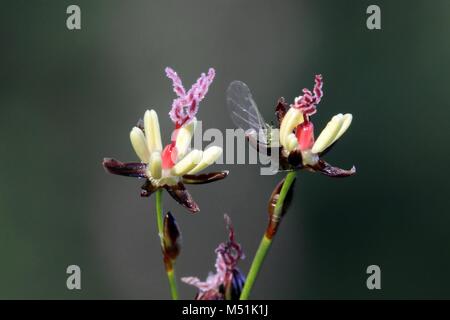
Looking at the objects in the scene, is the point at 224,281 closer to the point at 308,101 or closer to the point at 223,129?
the point at 308,101

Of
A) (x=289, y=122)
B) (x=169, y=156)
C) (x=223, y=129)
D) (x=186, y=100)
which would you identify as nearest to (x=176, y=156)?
(x=169, y=156)

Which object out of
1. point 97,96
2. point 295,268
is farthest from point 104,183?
point 295,268

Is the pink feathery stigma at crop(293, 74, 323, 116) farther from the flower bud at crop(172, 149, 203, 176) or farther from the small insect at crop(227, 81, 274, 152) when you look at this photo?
the flower bud at crop(172, 149, 203, 176)

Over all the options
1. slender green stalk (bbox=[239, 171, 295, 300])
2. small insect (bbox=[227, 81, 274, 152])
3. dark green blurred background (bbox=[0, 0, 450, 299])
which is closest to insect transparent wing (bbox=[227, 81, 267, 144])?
small insect (bbox=[227, 81, 274, 152])

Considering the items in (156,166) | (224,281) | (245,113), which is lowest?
(224,281)

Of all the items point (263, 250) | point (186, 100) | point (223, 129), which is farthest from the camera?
point (223, 129)

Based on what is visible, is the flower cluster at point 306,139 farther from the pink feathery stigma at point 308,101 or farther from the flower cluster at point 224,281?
the flower cluster at point 224,281
